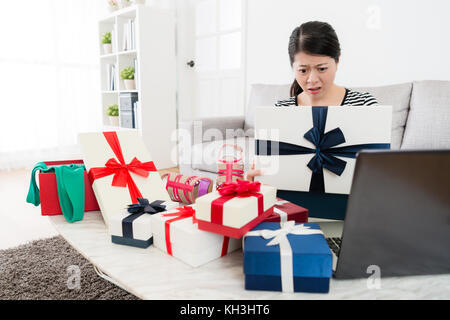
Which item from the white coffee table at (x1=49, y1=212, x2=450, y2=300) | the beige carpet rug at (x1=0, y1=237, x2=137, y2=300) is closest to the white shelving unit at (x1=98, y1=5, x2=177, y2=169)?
the beige carpet rug at (x1=0, y1=237, x2=137, y2=300)

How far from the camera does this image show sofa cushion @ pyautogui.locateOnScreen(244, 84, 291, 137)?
2240 millimetres

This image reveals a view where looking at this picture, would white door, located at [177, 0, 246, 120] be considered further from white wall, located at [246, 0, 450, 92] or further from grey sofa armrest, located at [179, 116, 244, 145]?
grey sofa armrest, located at [179, 116, 244, 145]

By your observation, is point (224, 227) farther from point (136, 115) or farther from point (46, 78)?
point (46, 78)

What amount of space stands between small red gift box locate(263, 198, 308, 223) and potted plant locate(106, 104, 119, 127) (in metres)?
3.05

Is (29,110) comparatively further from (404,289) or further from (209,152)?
(404,289)

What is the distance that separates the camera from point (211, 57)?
344 centimetres

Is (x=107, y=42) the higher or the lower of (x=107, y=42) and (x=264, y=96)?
the higher

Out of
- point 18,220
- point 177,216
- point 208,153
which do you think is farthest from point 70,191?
point 18,220

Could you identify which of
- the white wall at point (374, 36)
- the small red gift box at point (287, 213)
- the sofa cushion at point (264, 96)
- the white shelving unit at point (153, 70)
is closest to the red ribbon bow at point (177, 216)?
the small red gift box at point (287, 213)

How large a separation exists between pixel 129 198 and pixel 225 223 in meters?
0.40

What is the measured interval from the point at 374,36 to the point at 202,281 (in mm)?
2164

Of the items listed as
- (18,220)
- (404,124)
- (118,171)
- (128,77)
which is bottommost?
(18,220)

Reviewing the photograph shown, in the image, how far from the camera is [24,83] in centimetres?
325

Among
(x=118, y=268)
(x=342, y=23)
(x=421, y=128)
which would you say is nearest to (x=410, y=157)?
(x=118, y=268)
